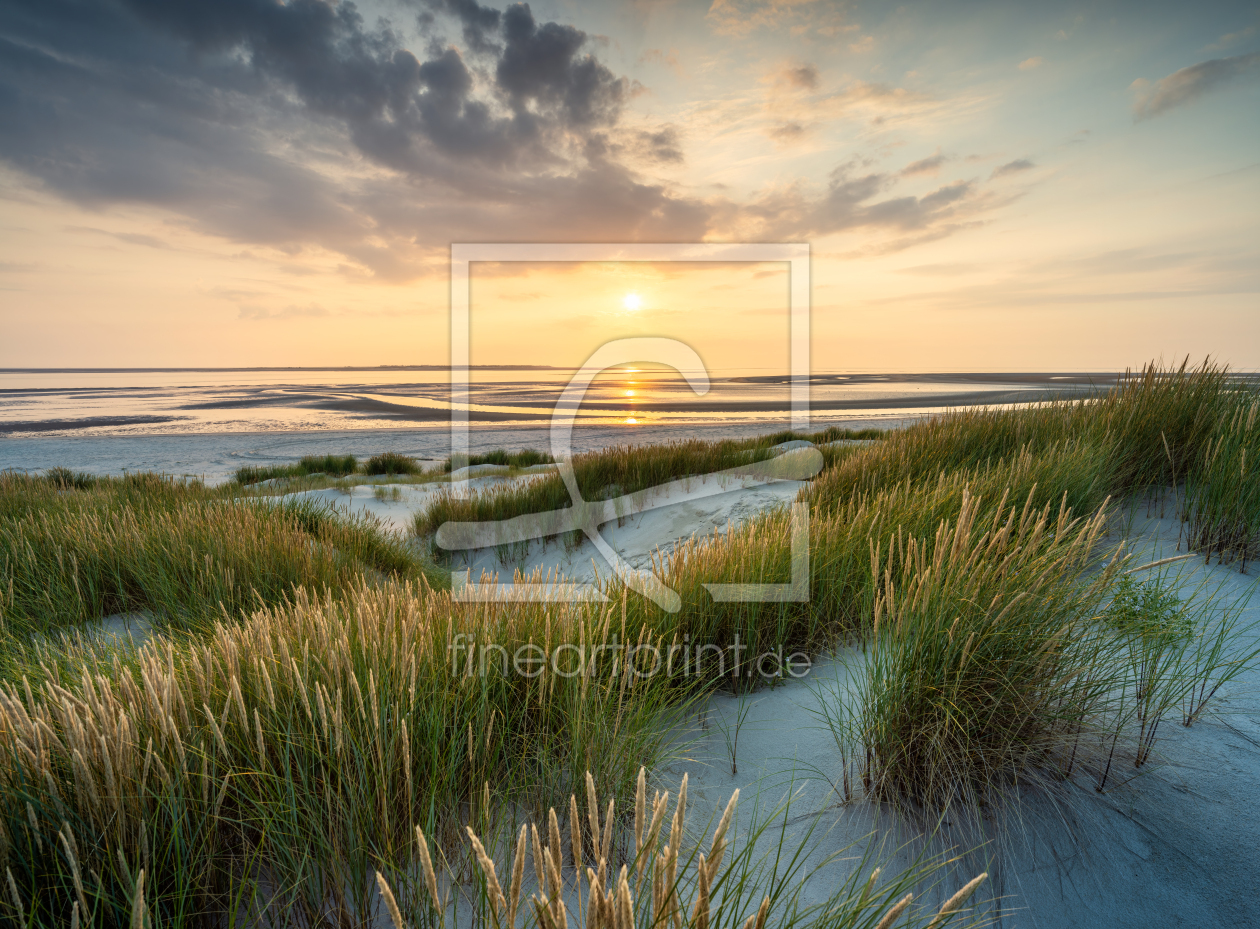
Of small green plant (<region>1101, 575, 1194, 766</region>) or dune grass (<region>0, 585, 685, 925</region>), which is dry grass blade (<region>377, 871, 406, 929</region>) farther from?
small green plant (<region>1101, 575, 1194, 766</region>)

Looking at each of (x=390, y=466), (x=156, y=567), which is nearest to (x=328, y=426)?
(x=390, y=466)

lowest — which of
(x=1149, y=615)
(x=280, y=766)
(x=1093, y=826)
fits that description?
(x=1093, y=826)

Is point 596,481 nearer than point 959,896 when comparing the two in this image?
No

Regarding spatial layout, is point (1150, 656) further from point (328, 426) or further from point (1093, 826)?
point (328, 426)

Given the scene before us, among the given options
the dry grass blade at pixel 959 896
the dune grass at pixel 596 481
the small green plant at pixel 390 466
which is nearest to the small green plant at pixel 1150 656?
the dry grass blade at pixel 959 896

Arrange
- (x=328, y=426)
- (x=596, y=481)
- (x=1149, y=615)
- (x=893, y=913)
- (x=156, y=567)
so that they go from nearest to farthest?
(x=893, y=913) → (x=1149, y=615) → (x=156, y=567) → (x=596, y=481) → (x=328, y=426)

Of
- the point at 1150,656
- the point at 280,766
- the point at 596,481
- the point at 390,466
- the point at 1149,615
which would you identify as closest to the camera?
the point at 280,766

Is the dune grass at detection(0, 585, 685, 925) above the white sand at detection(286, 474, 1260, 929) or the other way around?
above

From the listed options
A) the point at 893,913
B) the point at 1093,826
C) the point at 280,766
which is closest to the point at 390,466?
the point at 280,766

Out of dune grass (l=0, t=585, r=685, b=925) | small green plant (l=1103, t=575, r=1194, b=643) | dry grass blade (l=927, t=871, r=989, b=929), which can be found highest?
dry grass blade (l=927, t=871, r=989, b=929)

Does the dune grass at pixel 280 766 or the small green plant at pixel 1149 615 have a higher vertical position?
the small green plant at pixel 1149 615

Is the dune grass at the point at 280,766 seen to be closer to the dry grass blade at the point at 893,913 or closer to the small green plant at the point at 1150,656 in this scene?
the dry grass blade at the point at 893,913

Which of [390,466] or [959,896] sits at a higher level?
[959,896]

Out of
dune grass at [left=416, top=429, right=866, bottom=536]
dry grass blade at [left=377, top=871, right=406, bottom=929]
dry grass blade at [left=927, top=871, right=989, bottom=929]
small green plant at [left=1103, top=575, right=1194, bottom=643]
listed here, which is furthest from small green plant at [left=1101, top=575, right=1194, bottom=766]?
dune grass at [left=416, top=429, right=866, bottom=536]
